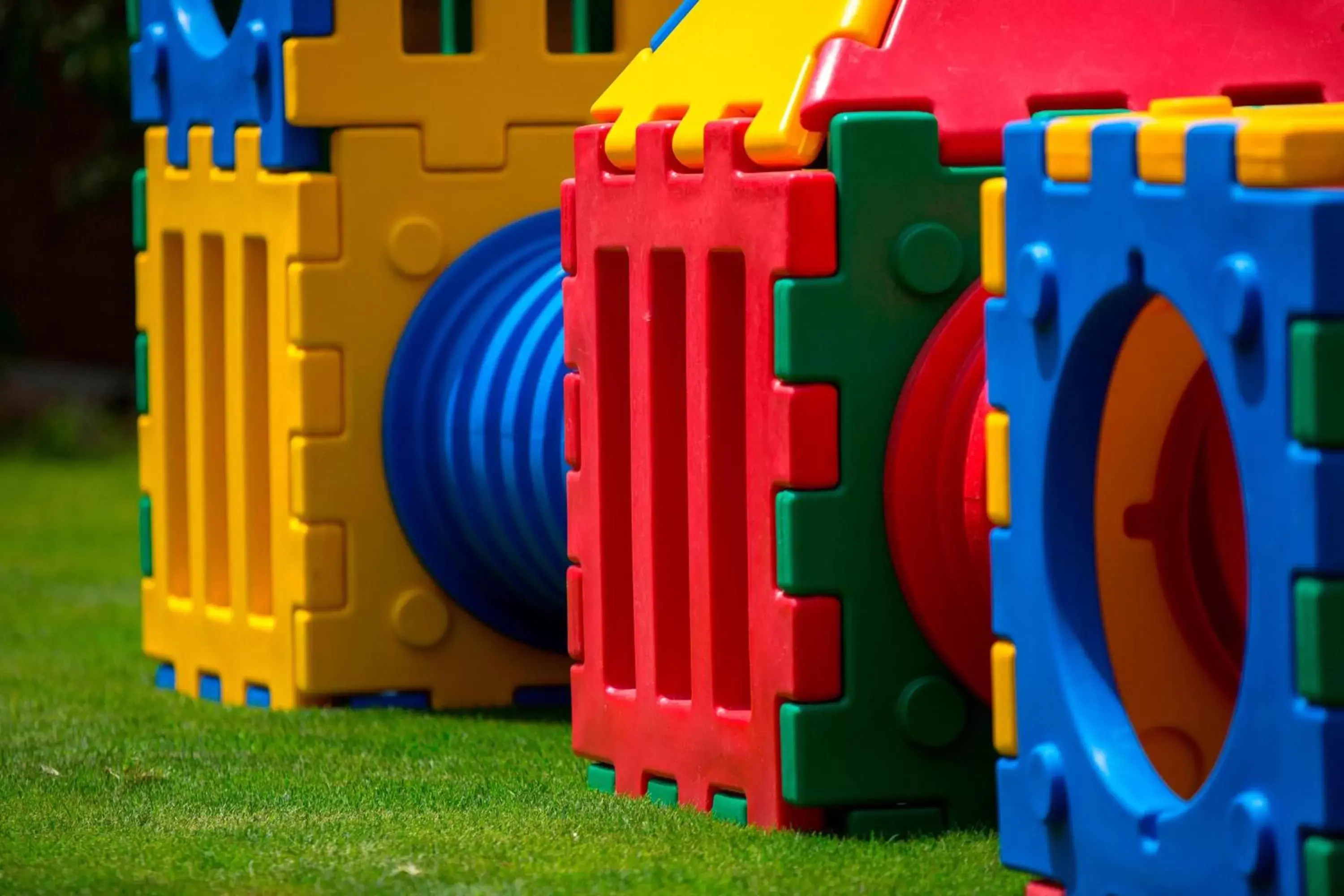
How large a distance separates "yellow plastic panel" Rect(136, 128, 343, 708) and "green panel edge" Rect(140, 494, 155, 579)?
19 mm

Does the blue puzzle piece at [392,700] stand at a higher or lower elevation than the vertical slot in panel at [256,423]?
lower

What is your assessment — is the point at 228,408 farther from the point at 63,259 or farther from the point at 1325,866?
the point at 63,259

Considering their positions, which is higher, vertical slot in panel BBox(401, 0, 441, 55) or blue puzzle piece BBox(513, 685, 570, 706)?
vertical slot in panel BBox(401, 0, 441, 55)

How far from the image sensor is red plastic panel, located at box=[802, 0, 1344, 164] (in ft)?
11.9

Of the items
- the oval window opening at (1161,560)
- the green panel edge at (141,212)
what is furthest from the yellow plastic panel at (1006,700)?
the green panel edge at (141,212)

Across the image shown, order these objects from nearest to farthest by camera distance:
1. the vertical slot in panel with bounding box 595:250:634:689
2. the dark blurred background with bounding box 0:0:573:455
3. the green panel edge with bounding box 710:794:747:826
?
the green panel edge with bounding box 710:794:747:826, the vertical slot in panel with bounding box 595:250:634:689, the dark blurred background with bounding box 0:0:573:455

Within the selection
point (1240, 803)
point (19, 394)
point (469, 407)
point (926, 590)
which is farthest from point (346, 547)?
point (19, 394)

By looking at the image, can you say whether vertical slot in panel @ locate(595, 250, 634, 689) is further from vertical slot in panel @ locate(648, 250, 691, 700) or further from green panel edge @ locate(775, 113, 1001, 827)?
green panel edge @ locate(775, 113, 1001, 827)

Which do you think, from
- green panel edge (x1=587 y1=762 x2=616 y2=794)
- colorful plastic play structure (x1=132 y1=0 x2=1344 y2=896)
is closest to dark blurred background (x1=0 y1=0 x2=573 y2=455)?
colorful plastic play structure (x1=132 y1=0 x2=1344 y2=896)

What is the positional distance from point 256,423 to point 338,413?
1.08 ft

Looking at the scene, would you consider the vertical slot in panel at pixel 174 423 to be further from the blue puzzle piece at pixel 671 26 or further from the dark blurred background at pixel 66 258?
the dark blurred background at pixel 66 258

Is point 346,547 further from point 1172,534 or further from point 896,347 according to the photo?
point 1172,534

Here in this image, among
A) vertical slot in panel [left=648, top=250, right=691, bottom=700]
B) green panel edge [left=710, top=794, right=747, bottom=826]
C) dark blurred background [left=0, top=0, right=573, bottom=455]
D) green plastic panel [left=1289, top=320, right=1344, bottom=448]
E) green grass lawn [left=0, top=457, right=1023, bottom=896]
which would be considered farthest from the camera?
dark blurred background [left=0, top=0, right=573, bottom=455]

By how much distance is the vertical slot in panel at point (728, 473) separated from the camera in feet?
12.4
